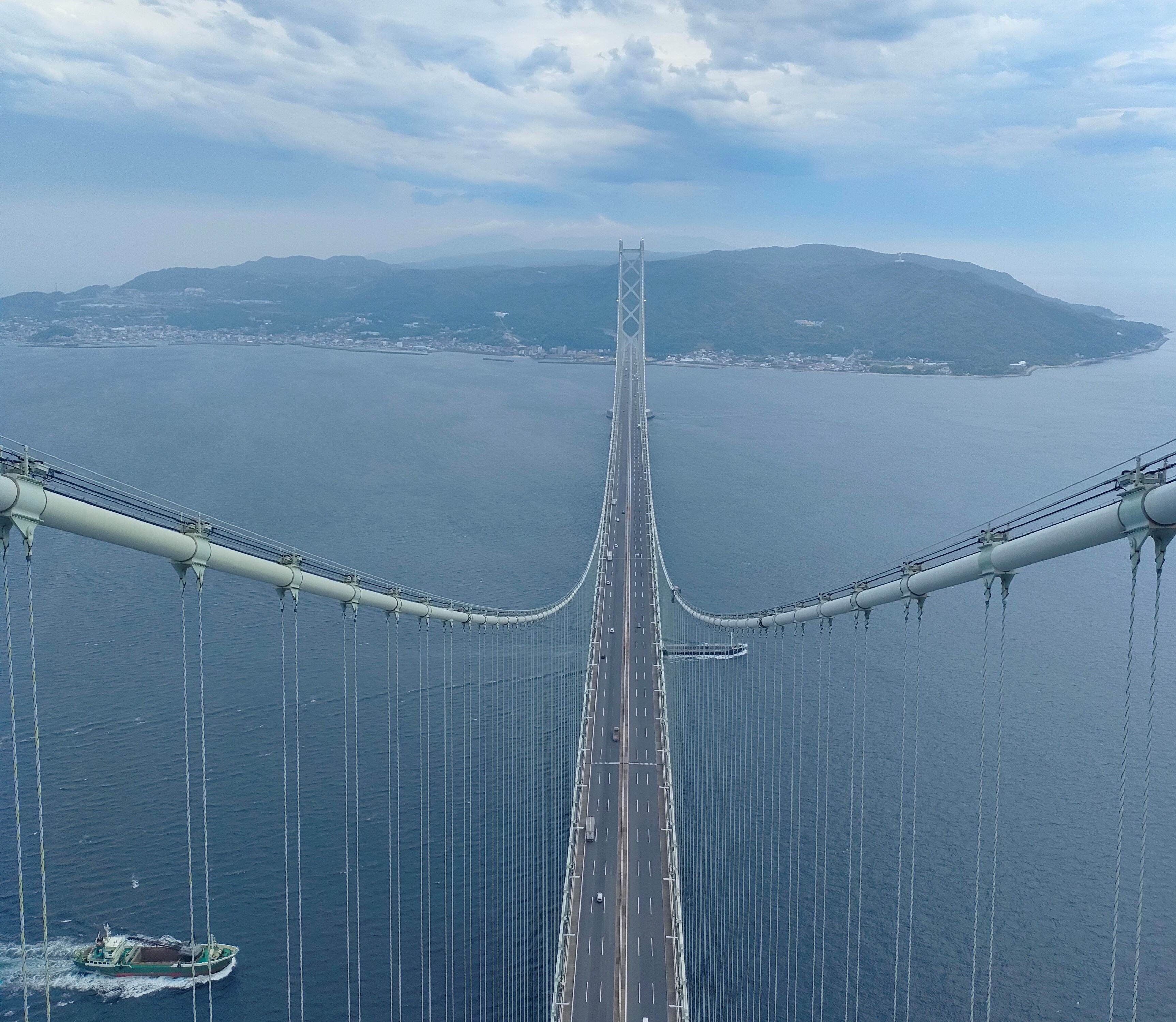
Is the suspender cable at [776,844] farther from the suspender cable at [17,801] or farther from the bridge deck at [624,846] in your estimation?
the suspender cable at [17,801]

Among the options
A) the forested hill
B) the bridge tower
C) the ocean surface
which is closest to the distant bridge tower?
the forested hill

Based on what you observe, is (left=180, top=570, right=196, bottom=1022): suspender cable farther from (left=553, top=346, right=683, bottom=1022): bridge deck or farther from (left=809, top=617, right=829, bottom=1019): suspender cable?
(left=809, top=617, right=829, bottom=1019): suspender cable

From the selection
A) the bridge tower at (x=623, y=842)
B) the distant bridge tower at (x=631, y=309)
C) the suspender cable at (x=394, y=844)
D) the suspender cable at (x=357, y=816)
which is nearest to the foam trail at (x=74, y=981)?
the suspender cable at (x=357, y=816)

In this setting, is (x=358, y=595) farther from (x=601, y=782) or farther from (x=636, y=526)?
(x=636, y=526)

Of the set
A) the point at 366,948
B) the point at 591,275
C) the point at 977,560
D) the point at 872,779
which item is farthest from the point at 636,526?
the point at 591,275

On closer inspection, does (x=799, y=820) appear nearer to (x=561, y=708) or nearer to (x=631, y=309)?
(x=561, y=708)
